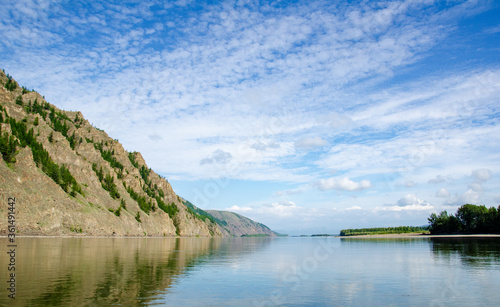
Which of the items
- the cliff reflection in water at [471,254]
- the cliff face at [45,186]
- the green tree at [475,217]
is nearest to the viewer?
the cliff reflection in water at [471,254]

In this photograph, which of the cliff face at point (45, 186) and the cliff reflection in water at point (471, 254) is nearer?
the cliff reflection in water at point (471, 254)

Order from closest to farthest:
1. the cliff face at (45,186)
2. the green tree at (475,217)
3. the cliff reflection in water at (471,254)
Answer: the cliff reflection in water at (471,254) < the cliff face at (45,186) < the green tree at (475,217)

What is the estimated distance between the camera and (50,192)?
456 ft

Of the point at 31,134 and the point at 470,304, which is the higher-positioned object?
the point at 31,134

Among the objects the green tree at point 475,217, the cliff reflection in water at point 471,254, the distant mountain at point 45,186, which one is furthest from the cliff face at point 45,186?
the green tree at point 475,217

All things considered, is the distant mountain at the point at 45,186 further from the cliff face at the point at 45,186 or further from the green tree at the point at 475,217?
the green tree at the point at 475,217

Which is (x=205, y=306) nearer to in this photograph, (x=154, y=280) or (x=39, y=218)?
(x=154, y=280)

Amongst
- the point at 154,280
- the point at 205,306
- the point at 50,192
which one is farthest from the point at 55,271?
the point at 50,192

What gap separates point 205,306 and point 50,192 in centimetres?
14229

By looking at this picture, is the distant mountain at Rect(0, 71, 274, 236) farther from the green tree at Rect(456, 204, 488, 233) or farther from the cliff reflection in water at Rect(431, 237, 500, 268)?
the green tree at Rect(456, 204, 488, 233)

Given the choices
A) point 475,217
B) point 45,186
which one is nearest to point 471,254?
point 45,186

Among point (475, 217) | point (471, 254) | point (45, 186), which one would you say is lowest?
point (471, 254)

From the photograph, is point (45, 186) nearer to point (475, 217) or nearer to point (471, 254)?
point (471, 254)

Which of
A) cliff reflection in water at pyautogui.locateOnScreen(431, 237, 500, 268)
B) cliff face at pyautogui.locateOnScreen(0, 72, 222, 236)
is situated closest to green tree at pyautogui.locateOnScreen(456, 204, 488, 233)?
cliff reflection in water at pyautogui.locateOnScreen(431, 237, 500, 268)
